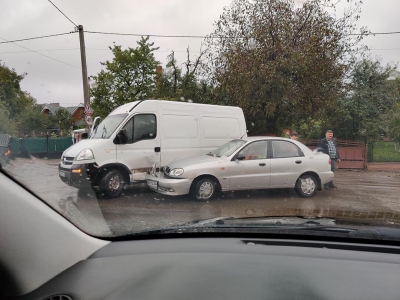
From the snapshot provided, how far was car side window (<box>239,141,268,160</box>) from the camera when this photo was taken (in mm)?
7648

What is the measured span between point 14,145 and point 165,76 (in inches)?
167

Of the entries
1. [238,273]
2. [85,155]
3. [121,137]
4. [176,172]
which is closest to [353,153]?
[176,172]

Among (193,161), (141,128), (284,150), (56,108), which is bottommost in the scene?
(193,161)

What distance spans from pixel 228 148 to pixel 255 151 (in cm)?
60

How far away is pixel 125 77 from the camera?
547 centimetres

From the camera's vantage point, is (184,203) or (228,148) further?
(228,148)

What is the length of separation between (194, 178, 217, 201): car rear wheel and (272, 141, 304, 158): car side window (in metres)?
1.57

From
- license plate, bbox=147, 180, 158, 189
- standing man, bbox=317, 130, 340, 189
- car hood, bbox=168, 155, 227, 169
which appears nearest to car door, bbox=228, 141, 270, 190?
car hood, bbox=168, 155, 227, 169

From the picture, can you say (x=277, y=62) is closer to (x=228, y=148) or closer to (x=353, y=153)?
(x=228, y=148)

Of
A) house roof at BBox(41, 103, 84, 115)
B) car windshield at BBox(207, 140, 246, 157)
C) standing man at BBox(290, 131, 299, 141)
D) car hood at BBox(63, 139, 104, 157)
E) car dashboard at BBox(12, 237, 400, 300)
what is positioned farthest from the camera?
standing man at BBox(290, 131, 299, 141)

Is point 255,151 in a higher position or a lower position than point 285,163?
higher

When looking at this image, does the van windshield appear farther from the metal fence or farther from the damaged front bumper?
the metal fence

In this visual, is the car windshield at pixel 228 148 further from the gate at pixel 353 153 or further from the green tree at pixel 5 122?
the green tree at pixel 5 122

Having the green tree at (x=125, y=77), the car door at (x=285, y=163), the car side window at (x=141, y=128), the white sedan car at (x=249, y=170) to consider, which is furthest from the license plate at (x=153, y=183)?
the car door at (x=285, y=163)
